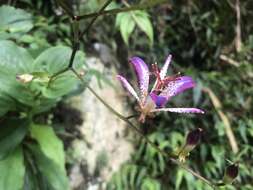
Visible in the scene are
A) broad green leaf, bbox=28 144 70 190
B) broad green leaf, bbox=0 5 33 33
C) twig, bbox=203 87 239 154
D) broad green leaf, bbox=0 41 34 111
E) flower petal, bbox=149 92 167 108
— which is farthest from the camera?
twig, bbox=203 87 239 154

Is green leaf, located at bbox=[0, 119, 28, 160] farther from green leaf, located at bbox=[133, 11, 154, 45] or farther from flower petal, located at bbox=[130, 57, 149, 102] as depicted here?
green leaf, located at bbox=[133, 11, 154, 45]

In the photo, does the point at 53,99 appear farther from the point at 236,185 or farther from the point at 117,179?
the point at 236,185

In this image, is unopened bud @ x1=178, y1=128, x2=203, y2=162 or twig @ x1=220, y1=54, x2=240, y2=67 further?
twig @ x1=220, y1=54, x2=240, y2=67

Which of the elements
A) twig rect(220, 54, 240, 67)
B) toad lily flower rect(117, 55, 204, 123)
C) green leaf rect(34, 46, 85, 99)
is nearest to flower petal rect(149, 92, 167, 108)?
toad lily flower rect(117, 55, 204, 123)

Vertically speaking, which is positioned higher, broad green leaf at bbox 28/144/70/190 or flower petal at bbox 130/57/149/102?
flower petal at bbox 130/57/149/102

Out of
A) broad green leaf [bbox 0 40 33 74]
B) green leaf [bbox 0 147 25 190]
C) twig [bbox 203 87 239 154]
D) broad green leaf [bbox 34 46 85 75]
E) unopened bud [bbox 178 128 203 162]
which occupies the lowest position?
twig [bbox 203 87 239 154]

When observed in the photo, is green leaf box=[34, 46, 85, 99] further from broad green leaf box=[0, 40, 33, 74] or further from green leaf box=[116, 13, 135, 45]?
green leaf box=[116, 13, 135, 45]

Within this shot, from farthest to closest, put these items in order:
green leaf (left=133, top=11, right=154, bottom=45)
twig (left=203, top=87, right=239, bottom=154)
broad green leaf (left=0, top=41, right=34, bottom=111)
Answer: twig (left=203, top=87, right=239, bottom=154) < green leaf (left=133, top=11, right=154, bottom=45) < broad green leaf (left=0, top=41, right=34, bottom=111)
